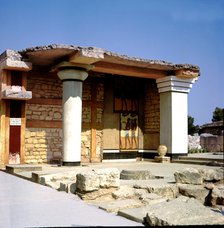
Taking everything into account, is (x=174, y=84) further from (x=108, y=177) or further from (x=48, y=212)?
(x=48, y=212)

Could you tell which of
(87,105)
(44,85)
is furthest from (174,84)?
(44,85)

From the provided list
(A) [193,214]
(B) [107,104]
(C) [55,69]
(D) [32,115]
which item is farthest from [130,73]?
(A) [193,214]

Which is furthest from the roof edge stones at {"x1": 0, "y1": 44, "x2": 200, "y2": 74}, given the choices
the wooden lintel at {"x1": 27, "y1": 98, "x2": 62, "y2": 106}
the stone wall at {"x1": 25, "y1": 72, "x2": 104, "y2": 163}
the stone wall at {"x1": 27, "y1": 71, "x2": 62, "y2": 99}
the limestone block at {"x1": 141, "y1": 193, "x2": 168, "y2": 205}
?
the limestone block at {"x1": 141, "y1": 193, "x2": 168, "y2": 205}

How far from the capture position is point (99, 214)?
4.13 meters

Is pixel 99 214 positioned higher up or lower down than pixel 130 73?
lower down

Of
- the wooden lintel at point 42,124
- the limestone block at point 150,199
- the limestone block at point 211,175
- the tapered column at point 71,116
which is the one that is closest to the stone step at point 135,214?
the limestone block at point 150,199

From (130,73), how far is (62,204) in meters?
8.93

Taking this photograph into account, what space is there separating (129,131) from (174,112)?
2224 millimetres

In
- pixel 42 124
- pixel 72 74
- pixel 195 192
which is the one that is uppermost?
pixel 72 74

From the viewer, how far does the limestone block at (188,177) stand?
285 inches

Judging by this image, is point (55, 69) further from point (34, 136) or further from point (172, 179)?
point (172, 179)

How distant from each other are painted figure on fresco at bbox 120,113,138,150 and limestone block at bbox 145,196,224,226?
35.1 feet

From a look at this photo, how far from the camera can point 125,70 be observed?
12.8 metres

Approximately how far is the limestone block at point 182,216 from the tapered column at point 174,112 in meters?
9.88
